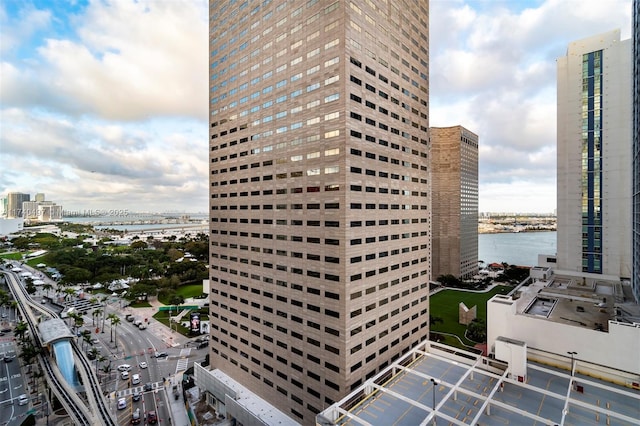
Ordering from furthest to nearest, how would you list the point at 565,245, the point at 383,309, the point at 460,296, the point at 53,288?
1. the point at 53,288
2. the point at 460,296
3. the point at 565,245
4. the point at 383,309

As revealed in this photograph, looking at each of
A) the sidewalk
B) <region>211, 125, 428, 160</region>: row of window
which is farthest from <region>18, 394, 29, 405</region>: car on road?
<region>211, 125, 428, 160</region>: row of window

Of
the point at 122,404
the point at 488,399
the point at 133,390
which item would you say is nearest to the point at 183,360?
the point at 133,390

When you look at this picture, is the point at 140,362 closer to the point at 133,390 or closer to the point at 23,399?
the point at 133,390

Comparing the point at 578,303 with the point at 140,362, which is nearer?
the point at 578,303

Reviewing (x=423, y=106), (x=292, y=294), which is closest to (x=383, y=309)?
(x=292, y=294)

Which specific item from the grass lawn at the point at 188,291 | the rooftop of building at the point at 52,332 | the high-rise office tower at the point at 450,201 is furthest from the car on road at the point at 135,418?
the high-rise office tower at the point at 450,201

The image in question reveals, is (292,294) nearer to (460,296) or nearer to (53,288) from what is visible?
(460,296)
